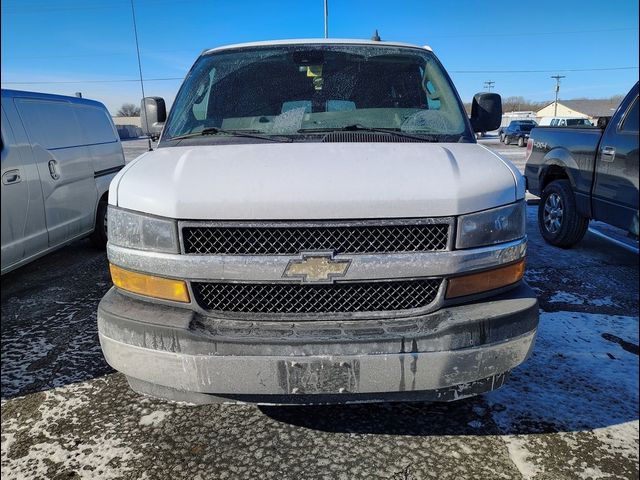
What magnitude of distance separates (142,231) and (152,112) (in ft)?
6.44

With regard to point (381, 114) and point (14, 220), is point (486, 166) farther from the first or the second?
point (14, 220)

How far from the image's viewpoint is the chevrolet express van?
191cm

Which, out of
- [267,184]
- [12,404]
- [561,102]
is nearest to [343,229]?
[267,184]

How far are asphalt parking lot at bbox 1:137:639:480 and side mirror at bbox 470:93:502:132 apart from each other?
166 centimetres

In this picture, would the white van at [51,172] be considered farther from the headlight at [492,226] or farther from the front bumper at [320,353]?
the headlight at [492,226]

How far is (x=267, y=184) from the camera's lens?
77.9 inches

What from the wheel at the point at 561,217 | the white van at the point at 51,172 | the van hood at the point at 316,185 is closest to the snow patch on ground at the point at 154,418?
the van hood at the point at 316,185

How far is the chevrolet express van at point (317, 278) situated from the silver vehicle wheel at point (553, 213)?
13.3ft

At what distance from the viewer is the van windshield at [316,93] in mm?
2924

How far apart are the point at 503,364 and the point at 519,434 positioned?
622 mm

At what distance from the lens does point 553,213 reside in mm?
5855

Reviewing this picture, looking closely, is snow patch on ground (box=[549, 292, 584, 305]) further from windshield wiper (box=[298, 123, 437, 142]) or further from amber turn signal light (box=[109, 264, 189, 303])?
amber turn signal light (box=[109, 264, 189, 303])

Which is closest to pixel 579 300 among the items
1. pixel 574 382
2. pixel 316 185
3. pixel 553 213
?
pixel 574 382

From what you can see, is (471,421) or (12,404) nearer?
(471,421)
